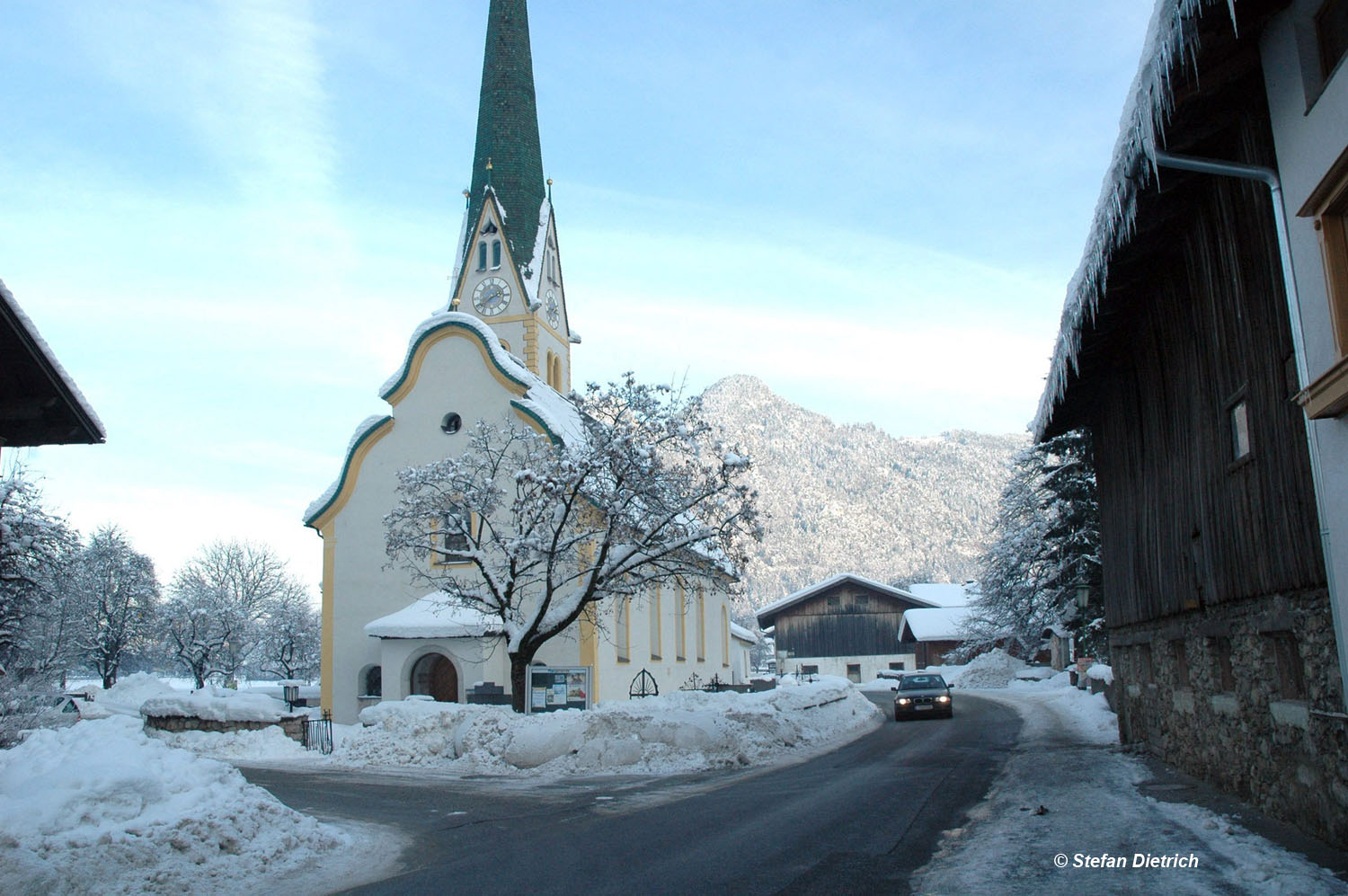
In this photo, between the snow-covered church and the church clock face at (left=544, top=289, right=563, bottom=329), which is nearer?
the snow-covered church

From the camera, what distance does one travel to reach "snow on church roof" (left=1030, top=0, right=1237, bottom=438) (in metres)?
8.84

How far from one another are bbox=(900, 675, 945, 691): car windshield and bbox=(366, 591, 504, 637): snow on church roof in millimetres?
12568

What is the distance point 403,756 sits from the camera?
2105 centimetres

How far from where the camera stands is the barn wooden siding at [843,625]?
75062mm

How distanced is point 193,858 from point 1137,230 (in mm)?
12129

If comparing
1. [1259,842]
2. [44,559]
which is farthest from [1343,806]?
[44,559]

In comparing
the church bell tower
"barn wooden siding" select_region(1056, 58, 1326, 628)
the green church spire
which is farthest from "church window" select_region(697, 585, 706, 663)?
"barn wooden siding" select_region(1056, 58, 1326, 628)

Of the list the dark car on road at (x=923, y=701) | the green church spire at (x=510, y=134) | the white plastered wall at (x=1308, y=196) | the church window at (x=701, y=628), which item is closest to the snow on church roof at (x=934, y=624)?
the church window at (x=701, y=628)

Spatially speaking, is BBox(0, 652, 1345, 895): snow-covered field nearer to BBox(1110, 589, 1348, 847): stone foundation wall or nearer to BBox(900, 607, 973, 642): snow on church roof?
BBox(1110, 589, 1348, 847): stone foundation wall

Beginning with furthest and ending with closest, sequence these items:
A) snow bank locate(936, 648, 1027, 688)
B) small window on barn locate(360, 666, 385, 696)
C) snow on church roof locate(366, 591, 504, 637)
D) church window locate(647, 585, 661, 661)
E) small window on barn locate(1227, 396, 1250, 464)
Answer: snow bank locate(936, 648, 1027, 688), church window locate(647, 585, 661, 661), small window on barn locate(360, 666, 385, 696), snow on church roof locate(366, 591, 504, 637), small window on barn locate(1227, 396, 1250, 464)

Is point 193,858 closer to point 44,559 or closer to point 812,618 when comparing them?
point 44,559

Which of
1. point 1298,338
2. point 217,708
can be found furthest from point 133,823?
point 217,708

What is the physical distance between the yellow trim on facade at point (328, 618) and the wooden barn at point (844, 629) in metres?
45.1

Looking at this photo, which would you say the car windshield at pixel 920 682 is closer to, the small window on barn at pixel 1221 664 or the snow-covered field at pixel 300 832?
the snow-covered field at pixel 300 832
